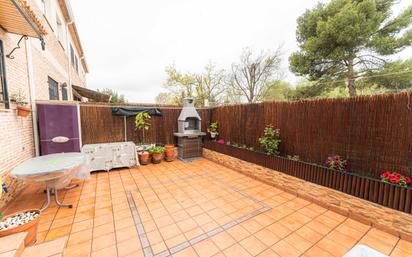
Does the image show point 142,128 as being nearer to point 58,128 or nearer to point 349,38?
point 58,128

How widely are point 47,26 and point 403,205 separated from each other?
30.6 feet

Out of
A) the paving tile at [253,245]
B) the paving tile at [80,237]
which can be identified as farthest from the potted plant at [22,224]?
the paving tile at [253,245]

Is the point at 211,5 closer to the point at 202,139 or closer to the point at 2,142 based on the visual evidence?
the point at 202,139

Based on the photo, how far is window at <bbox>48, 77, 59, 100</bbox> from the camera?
5.02 meters

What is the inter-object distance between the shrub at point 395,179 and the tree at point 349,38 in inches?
153

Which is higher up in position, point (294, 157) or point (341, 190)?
point (294, 157)

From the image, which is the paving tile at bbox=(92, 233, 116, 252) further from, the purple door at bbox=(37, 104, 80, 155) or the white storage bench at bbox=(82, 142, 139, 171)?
the purple door at bbox=(37, 104, 80, 155)

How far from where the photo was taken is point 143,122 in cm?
552

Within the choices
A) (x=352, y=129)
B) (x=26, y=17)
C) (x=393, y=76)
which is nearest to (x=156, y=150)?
(x=26, y=17)

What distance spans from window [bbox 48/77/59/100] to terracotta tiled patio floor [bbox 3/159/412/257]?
10.3 ft

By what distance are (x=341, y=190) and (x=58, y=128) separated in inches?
267

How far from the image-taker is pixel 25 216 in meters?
2.06

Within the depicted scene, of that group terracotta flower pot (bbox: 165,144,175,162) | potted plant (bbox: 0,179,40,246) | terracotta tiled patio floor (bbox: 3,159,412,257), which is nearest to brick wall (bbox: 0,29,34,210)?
terracotta tiled patio floor (bbox: 3,159,412,257)

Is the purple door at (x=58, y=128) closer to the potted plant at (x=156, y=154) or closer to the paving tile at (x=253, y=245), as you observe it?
the potted plant at (x=156, y=154)
